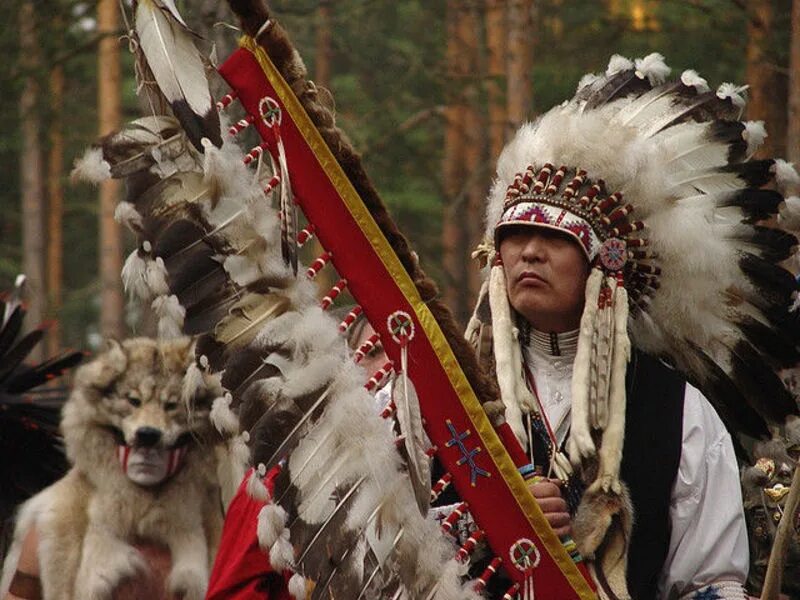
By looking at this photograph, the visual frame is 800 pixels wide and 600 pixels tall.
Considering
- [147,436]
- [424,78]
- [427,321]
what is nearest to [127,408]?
[147,436]

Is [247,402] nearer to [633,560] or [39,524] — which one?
[633,560]

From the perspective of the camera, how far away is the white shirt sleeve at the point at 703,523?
11.3ft

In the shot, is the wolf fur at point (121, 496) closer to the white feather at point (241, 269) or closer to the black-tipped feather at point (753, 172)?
the black-tipped feather at point (753, 172)

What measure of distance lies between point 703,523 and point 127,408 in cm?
274

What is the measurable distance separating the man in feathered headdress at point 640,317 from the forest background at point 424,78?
287 cm

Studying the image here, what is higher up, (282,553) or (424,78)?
(424,78)

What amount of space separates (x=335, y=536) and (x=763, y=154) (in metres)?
5.52

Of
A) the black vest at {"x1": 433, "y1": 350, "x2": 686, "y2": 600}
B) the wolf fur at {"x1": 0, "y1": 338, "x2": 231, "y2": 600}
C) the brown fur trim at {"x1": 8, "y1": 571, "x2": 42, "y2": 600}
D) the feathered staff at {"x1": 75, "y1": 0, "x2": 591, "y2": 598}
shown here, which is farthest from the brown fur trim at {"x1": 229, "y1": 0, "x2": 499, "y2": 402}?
the brown fur trim at {"x1": 8, "y1": 571, "x2": 42, "y2": 600}

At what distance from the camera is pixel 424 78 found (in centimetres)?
1298

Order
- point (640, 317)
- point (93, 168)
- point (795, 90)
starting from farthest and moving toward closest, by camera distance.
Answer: point (795, 90)
point (640, 317)
point (93, 168)

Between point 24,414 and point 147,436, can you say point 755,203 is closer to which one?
point 147,436

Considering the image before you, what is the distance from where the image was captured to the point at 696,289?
3.83m

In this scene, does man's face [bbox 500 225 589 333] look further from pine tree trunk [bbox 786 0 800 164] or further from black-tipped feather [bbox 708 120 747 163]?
pine tree trunk [bbox 786 0 800 164]

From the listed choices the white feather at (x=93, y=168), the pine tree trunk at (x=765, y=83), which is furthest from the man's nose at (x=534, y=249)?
the pine tree trunk at (x=765, y=83)
